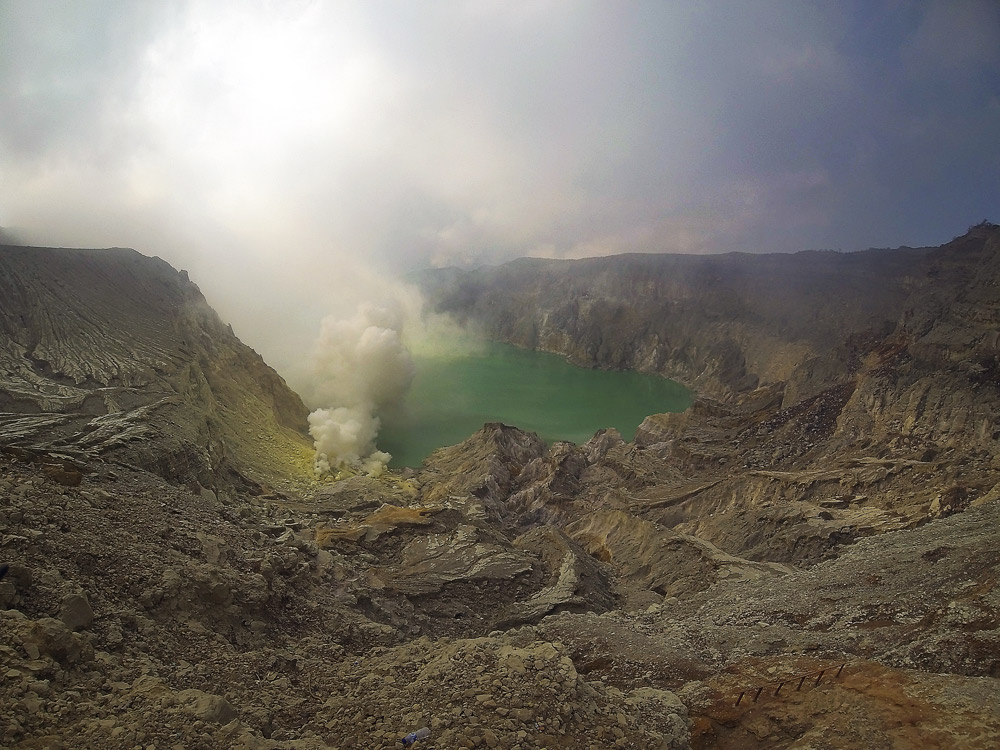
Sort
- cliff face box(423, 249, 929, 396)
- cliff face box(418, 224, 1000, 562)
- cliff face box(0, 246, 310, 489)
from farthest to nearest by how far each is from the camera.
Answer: cliff face box(423, 249, 929, 396), cliff face box(418, 224, 1000, 562), cliff face box(0, 246, 310, 489)

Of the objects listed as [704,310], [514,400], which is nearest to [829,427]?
[514,400]

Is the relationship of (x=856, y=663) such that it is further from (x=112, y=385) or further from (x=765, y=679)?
(x=112, y=385)

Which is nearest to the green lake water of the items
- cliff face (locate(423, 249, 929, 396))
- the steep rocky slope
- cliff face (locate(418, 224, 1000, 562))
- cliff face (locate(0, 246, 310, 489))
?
cliff face (locate(423, 249, 929, 396))

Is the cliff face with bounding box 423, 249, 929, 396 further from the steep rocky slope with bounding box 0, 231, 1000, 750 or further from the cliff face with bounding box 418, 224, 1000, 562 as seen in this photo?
the steep rocky slope with bounding box 0, 231, 1000, 750

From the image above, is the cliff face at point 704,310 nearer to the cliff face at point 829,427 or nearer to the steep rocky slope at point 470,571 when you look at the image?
the cliff face at point 829,427

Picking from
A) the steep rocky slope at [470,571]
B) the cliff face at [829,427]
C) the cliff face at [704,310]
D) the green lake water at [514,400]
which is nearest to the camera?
the steep rocky slope at [470,571]

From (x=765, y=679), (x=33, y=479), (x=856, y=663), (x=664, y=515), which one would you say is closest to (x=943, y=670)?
(x=856, y=663)

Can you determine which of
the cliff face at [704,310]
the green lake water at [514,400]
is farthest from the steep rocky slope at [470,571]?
the cliff face at [704,310]
